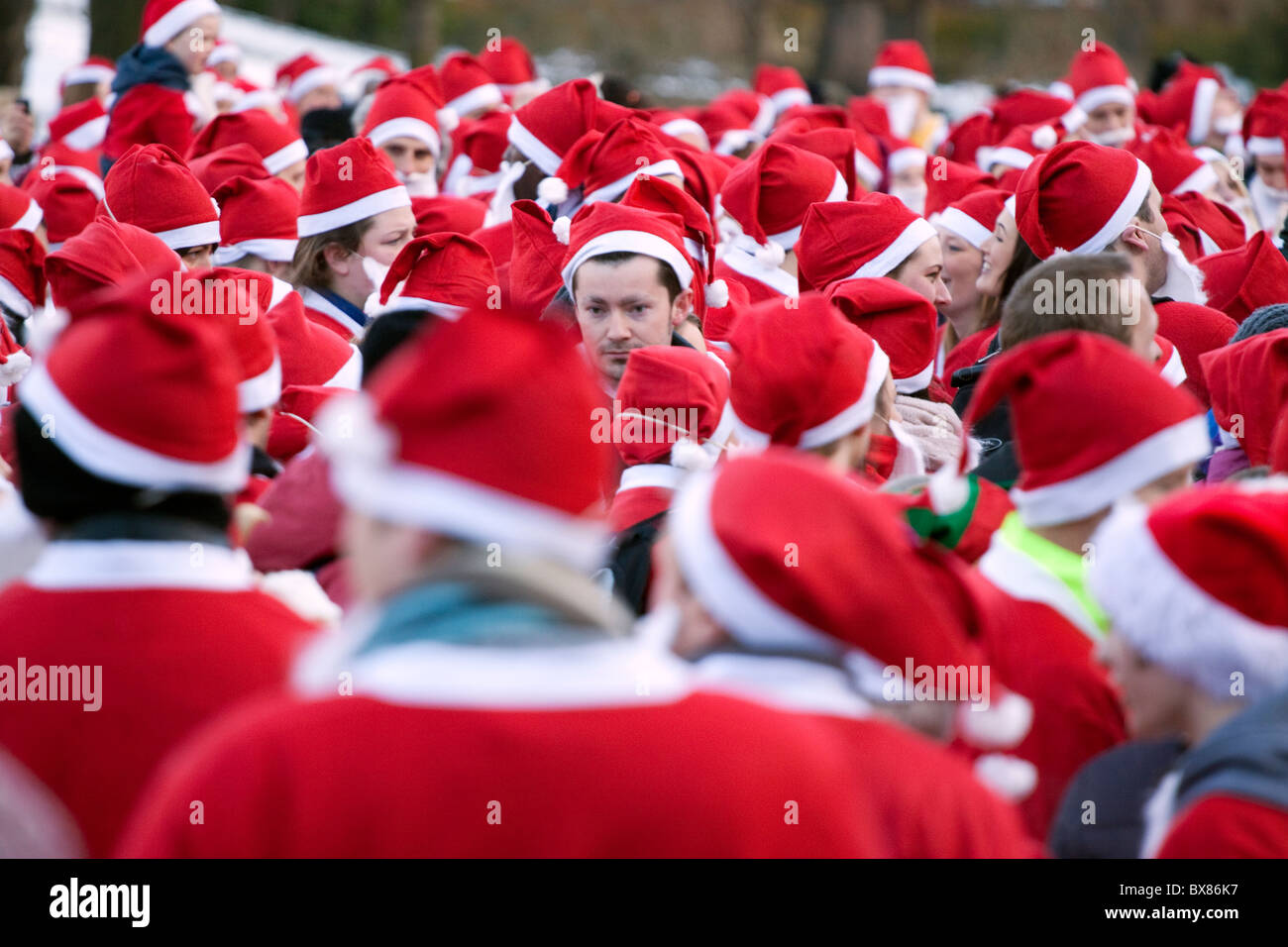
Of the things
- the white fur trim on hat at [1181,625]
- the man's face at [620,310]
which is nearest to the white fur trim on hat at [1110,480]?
the white fur trim on hat at [1181,625]

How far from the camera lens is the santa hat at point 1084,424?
3439mm

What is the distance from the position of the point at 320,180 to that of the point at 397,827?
5303 mm

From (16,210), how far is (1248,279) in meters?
5.33

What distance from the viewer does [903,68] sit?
14.6 meters

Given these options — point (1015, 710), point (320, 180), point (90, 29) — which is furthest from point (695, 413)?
point (90, 29)

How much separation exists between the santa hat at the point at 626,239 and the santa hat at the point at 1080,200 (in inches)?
49.0

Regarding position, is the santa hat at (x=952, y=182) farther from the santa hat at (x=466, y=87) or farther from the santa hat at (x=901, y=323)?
the santa hat at (x=466, y=87)

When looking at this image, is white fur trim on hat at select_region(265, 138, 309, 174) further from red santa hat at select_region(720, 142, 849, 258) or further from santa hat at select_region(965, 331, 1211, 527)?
santa hat at select_region(965, 331, 1211, 527)

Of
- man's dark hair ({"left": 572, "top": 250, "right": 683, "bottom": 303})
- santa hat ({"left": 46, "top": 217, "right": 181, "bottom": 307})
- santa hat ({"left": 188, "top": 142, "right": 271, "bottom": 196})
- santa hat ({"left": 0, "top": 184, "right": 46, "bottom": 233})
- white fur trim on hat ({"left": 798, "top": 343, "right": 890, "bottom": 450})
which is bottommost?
white fur trim on hat ({"left": 798, "top": 343, "right": 890, "bottom": 450})

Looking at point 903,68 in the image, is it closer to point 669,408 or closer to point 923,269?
point 923,269

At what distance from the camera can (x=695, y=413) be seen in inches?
188

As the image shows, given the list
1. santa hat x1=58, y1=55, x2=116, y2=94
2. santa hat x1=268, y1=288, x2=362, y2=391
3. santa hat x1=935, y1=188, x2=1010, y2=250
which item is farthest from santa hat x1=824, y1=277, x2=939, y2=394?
santa hat x1=58, y1=55, x2=116, y2=94

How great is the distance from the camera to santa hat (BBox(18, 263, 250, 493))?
107 inches

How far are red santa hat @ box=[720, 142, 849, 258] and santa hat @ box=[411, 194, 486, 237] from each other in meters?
1.51
